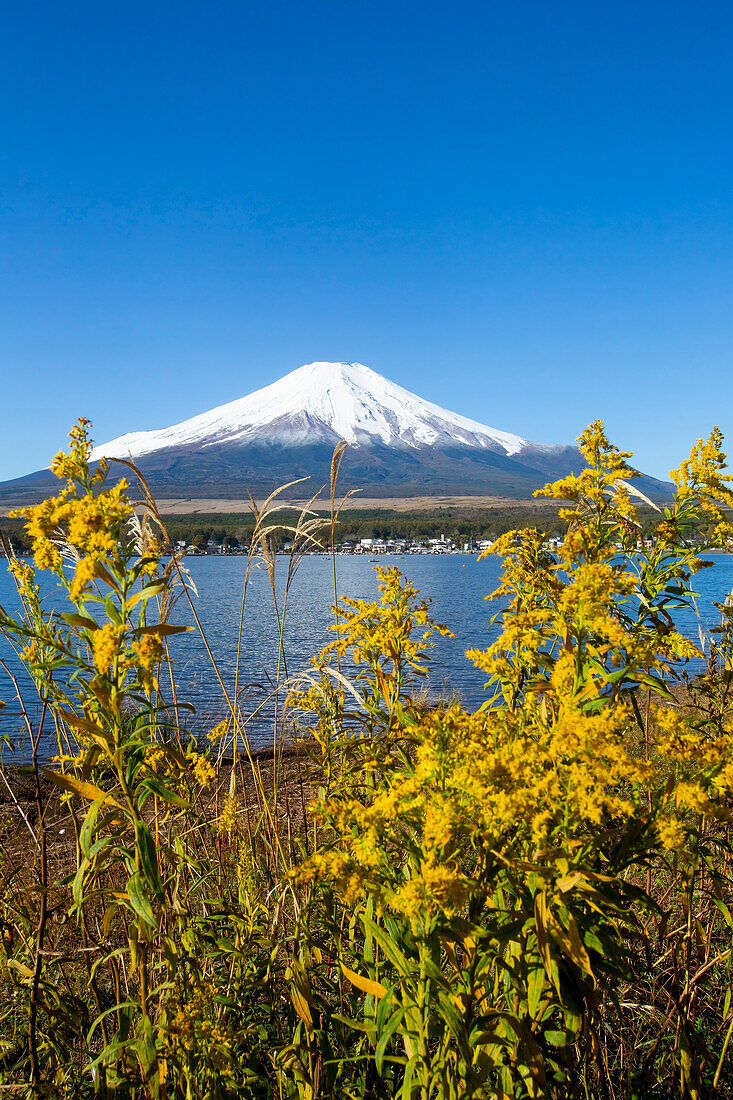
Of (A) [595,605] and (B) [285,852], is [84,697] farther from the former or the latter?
(B) [285,852]

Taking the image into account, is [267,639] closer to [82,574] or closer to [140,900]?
[140,900]

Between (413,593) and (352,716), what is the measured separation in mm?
566

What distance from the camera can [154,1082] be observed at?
1.57 meters

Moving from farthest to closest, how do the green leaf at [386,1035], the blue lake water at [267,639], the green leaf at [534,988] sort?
the blue lake water at [267,639] < the green leaf at [534,988] < the green leaf at [386,1035]

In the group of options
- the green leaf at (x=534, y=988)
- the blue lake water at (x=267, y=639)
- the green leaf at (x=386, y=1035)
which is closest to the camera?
the green leaf at (x=386, y=1035)

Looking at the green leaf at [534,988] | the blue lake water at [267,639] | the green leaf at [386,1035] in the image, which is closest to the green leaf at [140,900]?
the green leaf at [386,1035]

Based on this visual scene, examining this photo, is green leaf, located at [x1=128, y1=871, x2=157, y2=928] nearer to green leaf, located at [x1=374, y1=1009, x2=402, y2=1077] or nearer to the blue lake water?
green leaf, located at [x1=374, y1=1009, x2=402, y2=1077]

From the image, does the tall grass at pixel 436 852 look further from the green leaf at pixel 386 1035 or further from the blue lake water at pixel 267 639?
the blue lake water at pixel 267 639

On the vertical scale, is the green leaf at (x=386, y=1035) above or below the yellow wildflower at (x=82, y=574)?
below

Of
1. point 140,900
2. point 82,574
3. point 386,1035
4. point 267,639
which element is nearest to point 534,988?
point 386,1035

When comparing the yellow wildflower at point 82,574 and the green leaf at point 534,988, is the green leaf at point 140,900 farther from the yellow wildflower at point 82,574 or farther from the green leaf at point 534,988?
the green leaf at point 534,988

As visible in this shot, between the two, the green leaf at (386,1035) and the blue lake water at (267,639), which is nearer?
the green leaf at (386,1035)

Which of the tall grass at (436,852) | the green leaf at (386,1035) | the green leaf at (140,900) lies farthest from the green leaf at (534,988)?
the green leaf at (140,900)

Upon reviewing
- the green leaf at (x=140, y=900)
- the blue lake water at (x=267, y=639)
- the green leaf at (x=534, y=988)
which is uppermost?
the green leaf at (x=140, y=900)
